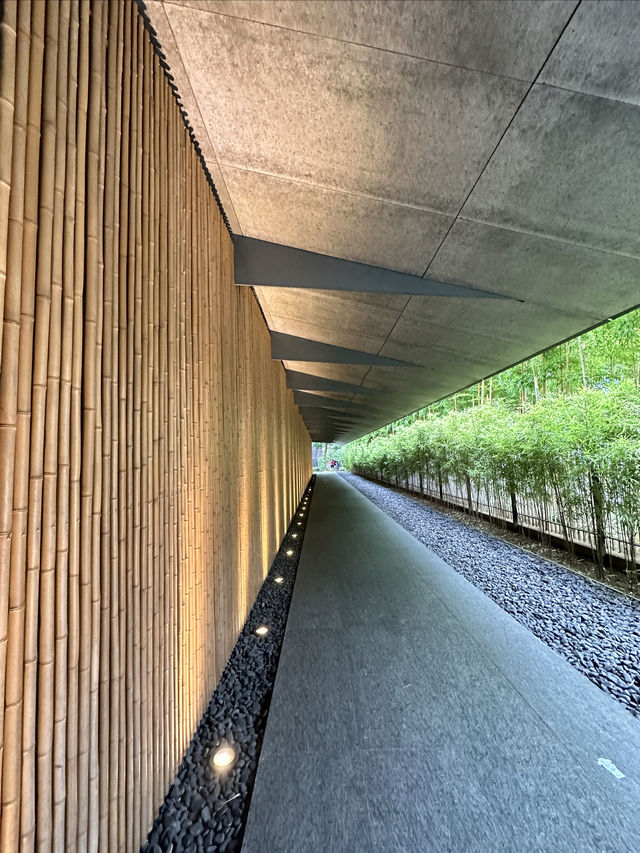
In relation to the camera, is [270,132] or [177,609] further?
[270,132]

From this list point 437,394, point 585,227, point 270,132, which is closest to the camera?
point 270,132

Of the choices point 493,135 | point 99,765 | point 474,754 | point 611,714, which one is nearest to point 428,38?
point 493,135

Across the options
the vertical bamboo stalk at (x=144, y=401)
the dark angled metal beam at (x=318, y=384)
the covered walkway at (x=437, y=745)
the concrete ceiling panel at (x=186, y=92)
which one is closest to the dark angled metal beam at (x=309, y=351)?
the dark angled metal beam at (x=318, y=384)

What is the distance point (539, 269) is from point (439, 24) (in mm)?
1631

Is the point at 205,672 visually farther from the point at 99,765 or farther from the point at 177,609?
the point at 99,765

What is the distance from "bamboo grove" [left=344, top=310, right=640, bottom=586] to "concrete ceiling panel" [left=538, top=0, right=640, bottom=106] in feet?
9.63

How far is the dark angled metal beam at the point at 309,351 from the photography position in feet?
15.9

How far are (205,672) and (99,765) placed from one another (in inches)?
36.6

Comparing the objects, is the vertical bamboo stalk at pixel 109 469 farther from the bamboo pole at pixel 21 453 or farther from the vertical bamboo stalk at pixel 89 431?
the bamboo pole at pixel 21 453

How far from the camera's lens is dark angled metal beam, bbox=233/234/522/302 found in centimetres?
267

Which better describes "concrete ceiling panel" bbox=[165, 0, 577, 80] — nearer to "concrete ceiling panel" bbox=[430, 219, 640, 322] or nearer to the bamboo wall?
the bamboo wall

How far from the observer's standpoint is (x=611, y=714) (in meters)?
1.79

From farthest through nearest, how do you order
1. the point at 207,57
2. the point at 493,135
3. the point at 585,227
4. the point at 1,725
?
the point at 585,227 < the point at 493,135 < the point at 207,57 < the point at 1,725

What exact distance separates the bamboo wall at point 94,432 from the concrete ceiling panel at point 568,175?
4.88 ft
